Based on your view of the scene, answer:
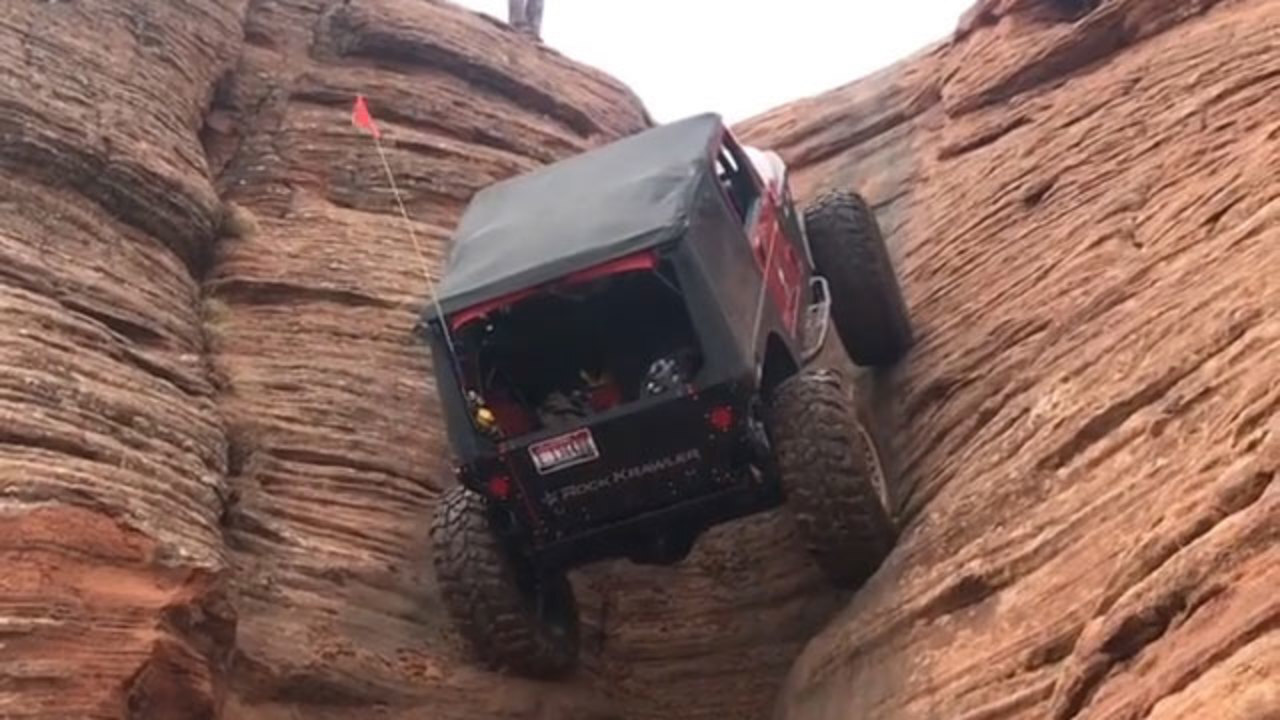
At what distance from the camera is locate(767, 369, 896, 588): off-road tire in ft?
35.3

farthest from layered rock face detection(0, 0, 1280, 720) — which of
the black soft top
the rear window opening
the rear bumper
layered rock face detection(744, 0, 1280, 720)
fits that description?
the black soft top

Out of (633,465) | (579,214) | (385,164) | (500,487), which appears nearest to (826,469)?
(633,465)

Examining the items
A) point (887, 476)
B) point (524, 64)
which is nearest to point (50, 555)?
point (887, 476)

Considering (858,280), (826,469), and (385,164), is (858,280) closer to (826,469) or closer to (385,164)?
(826,469)

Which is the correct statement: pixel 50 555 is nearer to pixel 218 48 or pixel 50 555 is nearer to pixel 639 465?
pixel 639 465

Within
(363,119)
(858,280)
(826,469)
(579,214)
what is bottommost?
(826,469)

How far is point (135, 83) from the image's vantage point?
1461cm

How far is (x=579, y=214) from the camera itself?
11.1m

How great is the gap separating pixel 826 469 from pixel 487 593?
2.24 meters

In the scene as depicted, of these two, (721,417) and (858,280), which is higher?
(858,280)

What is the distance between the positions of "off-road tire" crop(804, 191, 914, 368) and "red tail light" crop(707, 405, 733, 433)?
11.0ft

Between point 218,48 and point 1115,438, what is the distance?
9.69m

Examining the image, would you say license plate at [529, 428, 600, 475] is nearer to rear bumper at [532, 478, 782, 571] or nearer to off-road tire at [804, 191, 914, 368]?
rear bumper at [532, 478, 782, 571]

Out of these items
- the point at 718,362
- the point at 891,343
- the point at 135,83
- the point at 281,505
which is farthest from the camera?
the point at 135,83
